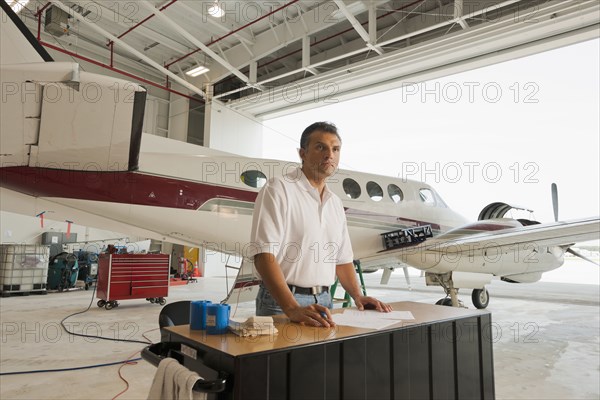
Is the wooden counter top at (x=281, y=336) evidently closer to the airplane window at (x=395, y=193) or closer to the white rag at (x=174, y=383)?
the white rag at (x=174, y=383)

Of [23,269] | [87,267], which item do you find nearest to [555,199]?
[87,267]

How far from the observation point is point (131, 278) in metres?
8.27

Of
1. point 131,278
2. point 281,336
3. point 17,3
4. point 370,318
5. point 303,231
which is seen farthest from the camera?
point 17,3

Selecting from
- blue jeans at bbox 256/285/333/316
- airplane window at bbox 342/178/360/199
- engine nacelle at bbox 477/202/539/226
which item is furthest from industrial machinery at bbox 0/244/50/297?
engine nacelle at bbox 477/202/539/226

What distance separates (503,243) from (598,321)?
8.38 ft

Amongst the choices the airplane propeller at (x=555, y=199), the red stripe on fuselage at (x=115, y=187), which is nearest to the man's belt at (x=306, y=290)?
the red stripe on fuselage at (x=115, y=187)

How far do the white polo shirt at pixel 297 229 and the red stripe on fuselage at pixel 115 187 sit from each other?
3482mm

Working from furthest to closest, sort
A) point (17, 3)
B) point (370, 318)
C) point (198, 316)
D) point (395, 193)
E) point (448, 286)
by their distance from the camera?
point (17, 3) → point (395, 193) → point (448, 286) → point (370, 318) → point (198, 316)

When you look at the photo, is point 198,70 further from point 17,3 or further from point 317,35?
point 17,3

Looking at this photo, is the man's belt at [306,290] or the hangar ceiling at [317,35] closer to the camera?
the man's belt at [306,290]

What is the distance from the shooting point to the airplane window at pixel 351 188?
7010 mm

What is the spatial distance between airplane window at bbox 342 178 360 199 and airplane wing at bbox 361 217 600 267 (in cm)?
123

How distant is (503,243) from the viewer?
6.43 meters

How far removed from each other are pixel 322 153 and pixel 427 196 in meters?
6.81
